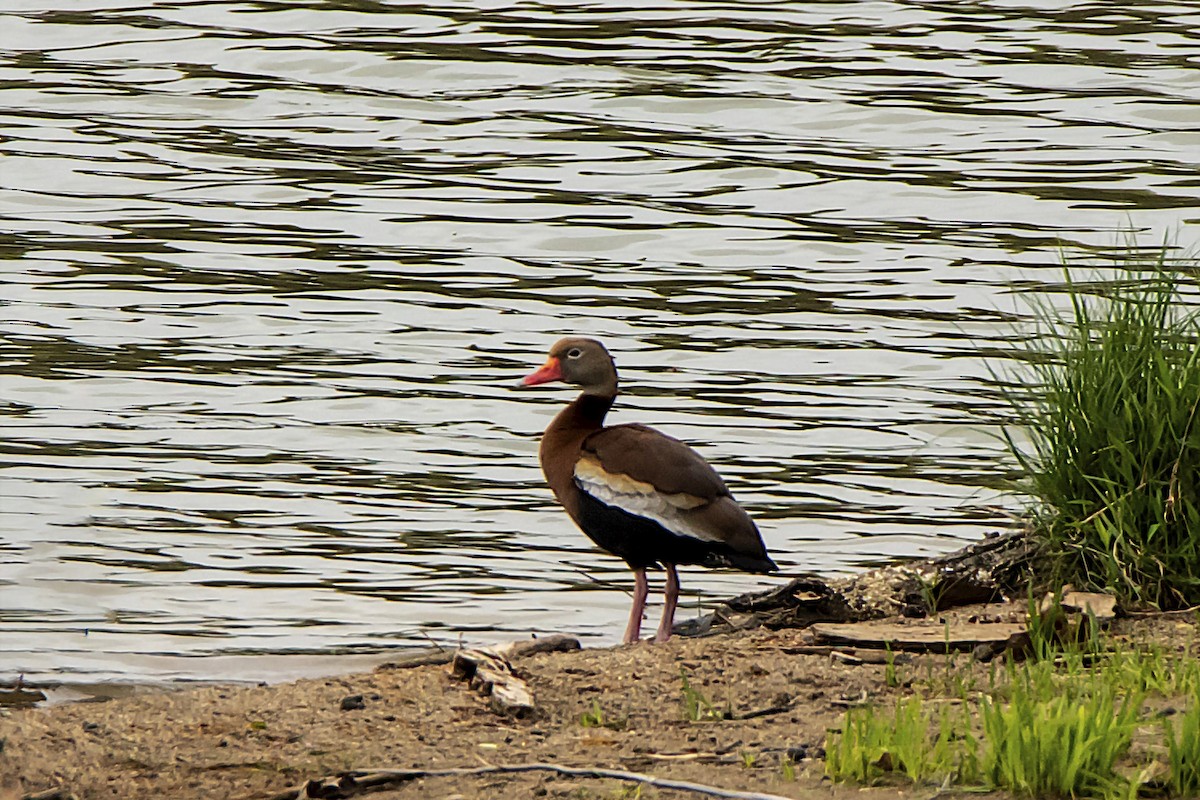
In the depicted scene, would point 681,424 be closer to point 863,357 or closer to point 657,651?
point 863,357

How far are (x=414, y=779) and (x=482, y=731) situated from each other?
500mm

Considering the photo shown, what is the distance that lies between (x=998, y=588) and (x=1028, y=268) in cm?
599

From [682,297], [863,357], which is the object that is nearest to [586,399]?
[863,357]

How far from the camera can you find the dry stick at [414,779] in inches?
160

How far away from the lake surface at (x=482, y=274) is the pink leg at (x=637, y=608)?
0.56 meters

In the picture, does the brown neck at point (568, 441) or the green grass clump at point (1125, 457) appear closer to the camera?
the green grass clump at point (1125, 457)

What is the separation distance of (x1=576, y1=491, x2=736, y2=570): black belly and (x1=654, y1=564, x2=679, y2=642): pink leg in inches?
2.6

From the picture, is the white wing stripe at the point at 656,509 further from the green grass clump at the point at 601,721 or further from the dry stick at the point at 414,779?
the dry stick at the point at 414,779

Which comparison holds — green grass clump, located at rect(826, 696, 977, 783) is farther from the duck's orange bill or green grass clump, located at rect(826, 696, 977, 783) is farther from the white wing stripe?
the duck's orange bill

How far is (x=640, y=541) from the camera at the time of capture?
20.9 feet

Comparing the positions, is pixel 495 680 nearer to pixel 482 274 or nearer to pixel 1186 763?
pixel 1186 763

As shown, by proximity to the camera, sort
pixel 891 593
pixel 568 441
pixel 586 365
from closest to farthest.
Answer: pixel 891 593 < pixel 568 441 < pixel 586 365

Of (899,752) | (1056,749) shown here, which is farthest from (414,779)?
(1056,749)

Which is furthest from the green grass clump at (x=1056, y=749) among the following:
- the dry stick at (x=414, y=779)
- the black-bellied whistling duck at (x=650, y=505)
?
the black-bellied whistling duck at (x=650, y=505)
